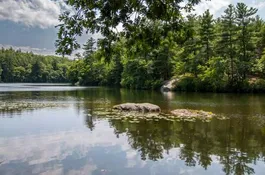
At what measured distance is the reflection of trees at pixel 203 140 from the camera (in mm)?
9586

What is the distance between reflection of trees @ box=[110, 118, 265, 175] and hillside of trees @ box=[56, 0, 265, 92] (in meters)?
3.83

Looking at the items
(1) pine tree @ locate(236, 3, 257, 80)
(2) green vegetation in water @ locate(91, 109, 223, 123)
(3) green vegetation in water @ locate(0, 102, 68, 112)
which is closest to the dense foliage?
(1) pine tree @ locate(236, 3, 257, 80)

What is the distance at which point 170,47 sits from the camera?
654 centimetres

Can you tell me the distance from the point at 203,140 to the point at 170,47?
23.0ft

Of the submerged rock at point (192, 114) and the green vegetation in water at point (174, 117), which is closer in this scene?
the green vegetation in water at point (174, 117)

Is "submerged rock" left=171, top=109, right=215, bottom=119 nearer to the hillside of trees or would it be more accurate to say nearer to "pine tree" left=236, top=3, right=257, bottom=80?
the hillside of trees

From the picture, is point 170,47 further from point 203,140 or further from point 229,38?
point 229,38

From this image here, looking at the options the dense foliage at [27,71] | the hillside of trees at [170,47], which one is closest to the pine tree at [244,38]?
the hillside of trees at [170,47]

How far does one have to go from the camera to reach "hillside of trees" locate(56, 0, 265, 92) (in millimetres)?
5431

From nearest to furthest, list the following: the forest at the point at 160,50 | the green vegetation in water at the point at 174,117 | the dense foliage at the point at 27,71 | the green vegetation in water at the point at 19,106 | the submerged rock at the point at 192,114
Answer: the forest at the point at 160,50 < the green vegetation in water at the point at 174,117 < the submerged rock at the point at 192,114 < the green vegetation in water at the point at 19,106 < the dense foliage at the point at 27,71

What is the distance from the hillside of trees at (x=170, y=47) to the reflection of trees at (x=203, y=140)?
12.6 ft

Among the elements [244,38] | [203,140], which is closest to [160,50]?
[244,38]

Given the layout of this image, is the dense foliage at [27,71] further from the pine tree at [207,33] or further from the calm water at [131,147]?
the calm water at [131,147]

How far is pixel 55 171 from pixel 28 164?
4.10 ft
